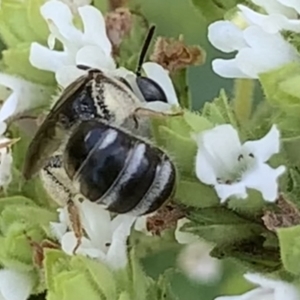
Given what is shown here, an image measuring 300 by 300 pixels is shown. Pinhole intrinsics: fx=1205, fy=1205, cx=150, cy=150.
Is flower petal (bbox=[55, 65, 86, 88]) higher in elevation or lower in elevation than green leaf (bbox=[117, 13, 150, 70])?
higher

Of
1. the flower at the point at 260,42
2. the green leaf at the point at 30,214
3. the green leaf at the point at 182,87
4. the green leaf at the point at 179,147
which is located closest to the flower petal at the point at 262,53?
the flower at the point at 260,42

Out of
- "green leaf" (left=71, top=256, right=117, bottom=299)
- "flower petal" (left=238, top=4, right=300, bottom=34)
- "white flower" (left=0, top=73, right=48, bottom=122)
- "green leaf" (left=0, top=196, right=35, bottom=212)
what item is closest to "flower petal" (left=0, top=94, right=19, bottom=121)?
"white flower" (left=0, top=73, right=48, bottom=122)

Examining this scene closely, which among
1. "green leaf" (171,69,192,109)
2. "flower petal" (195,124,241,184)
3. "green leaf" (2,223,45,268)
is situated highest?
"flower petal" (195,124,241,184)

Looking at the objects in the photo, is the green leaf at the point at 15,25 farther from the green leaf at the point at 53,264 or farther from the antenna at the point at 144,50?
the green leaf at the point at 53,264

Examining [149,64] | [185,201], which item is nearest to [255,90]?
[149,64]

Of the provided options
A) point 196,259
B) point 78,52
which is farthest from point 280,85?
point 196,259

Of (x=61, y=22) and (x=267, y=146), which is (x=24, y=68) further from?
(x=267, y=146)

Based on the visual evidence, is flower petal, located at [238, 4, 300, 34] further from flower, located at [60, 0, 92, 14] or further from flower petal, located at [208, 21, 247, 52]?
flower, located at [60, 0, 92, 14]
